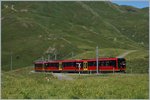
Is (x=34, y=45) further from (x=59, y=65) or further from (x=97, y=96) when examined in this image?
(x=97, y=96)

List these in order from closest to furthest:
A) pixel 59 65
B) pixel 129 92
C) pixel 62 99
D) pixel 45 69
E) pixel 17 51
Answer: pixel 62 99, pixel 129 92, pixel 59 65, pixel 45 69, pixel 17 51

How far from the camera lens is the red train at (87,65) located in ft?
217

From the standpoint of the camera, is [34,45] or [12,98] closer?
[12,98]

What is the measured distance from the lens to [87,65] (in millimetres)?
71438

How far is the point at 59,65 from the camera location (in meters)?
79.9

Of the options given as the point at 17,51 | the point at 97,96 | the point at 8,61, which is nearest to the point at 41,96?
the point at 97,96

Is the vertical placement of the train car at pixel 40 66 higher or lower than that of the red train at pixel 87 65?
lower

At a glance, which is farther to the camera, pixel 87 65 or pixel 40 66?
pixel 40 66

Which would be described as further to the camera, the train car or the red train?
the train car

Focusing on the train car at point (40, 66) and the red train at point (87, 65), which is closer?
the red train at point (87, 65)

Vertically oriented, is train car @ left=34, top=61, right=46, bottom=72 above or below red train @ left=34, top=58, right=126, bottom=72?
below

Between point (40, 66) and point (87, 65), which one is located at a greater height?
point (87, 65)

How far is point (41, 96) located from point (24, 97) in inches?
41.5

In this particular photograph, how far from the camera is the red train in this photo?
66.2m
